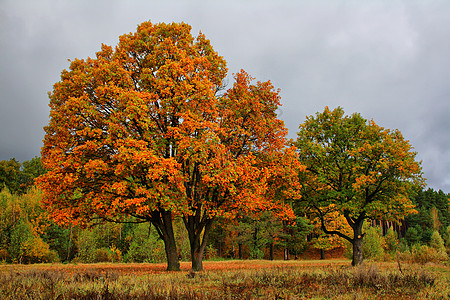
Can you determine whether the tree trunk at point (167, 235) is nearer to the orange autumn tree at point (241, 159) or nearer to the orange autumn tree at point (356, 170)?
the orange autumn tree at point (241, 159)

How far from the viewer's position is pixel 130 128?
1681 centimetres

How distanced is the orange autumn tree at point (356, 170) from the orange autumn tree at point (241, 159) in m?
5.23

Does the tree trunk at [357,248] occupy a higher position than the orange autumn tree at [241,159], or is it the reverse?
the orange autumn tree at [241,159]

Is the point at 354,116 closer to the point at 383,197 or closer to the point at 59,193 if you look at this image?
the point at 383,197

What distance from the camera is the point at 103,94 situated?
52.2 ft

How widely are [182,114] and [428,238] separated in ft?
279

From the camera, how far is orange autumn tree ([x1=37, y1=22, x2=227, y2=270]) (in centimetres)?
1473

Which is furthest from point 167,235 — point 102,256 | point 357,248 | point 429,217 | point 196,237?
point 429,217

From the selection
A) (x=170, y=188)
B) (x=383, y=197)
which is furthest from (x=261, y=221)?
(x=170, y=188)

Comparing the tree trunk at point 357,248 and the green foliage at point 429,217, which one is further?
the green foliage at point 429,217

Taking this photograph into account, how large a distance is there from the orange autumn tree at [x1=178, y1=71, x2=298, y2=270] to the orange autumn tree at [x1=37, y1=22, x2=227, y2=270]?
884 mm

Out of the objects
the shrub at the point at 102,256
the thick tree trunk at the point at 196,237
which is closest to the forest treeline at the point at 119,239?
the shrub at the point at 102,256

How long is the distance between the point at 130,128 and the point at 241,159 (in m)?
6.57

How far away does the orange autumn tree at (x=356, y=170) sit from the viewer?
21.0 metres
